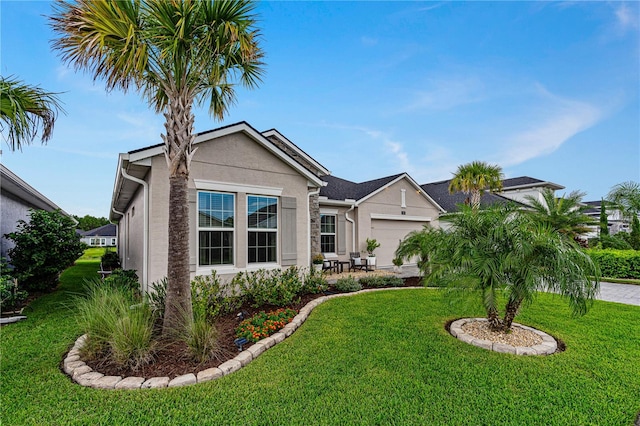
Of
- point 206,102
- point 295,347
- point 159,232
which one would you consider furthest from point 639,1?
point 159,232

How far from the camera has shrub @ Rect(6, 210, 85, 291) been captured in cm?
845

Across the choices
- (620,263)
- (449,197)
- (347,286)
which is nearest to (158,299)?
(347,286)

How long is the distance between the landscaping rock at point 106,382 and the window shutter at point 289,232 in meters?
5.31

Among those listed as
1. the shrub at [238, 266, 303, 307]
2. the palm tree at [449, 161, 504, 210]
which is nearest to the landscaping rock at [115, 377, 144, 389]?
the shrub at [238, 266, 303, 307]

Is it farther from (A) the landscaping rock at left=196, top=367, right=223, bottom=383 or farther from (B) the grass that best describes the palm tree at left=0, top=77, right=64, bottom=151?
(A) the landscaping rock at left=196, top=367, right=223, bottom=383

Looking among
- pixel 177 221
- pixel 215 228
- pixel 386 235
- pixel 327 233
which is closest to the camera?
pixel 177 221

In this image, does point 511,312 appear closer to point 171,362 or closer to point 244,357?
point 244,357

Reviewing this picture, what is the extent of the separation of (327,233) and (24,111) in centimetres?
1132

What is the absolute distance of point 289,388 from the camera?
3662mm

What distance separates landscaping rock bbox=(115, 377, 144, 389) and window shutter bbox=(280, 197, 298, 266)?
524cm

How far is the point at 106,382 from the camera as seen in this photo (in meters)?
3.83

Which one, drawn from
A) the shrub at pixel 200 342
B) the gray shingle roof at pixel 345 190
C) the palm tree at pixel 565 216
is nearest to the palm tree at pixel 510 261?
the shrub at pixel 200 342

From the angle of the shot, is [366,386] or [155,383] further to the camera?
[155,383]

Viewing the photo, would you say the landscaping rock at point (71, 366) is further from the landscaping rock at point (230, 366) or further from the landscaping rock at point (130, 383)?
the landscaping rock at point (230, 366)
